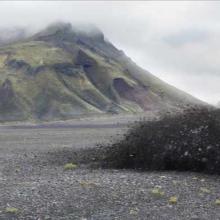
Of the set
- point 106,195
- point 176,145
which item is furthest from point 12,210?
point 176,145

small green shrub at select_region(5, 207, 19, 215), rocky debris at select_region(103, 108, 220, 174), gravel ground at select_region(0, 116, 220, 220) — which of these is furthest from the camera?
rocky debris at select_region(103, 108, 220, 174)

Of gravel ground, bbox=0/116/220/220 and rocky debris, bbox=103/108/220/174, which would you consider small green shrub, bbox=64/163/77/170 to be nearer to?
gravel ground, bbox=0/116/220/220

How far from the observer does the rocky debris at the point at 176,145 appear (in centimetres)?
2784

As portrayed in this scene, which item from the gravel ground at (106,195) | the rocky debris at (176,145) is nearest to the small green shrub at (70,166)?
the gravel ground at (106,195)

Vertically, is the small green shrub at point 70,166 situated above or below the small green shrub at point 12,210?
below

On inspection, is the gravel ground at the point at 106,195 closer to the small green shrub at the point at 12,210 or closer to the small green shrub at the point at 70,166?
the small green shrub at the point at 12,210

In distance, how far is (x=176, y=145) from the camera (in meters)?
28.4

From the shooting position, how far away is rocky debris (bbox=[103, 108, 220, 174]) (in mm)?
27844

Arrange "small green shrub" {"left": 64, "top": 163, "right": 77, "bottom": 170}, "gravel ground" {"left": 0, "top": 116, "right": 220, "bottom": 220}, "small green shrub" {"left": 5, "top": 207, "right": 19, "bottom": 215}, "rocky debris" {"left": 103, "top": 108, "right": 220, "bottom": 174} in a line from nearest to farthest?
1. "small green shrub" {"left": 5, "top": 207, "right": 19, "bottom": 215}
2. "gravel ground" {"left": 0, "top": 116, "right": 220, "bottom": 220}
3. "rocky debris" {"left": 103, "top": 108, "right": 220, "bottom": 174}
4. "small green shrub" {"left": 64, "top": 163, "right": 77, "bottom": 170}

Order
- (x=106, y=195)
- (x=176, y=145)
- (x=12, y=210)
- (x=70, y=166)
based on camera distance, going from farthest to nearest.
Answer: (x=70, y=166)
(x=176, y=145)
(x=106, y=195)
(x=12, y=210)

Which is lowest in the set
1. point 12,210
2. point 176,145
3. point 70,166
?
point 70,166

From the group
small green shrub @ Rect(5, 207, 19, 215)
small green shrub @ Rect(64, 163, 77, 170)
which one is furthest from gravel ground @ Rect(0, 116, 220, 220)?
small green shrub @ Rect(64, 163, 77, 170)

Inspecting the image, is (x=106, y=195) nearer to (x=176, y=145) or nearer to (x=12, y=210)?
(x=12, y=210)

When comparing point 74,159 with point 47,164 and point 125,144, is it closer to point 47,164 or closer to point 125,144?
point 47,164
